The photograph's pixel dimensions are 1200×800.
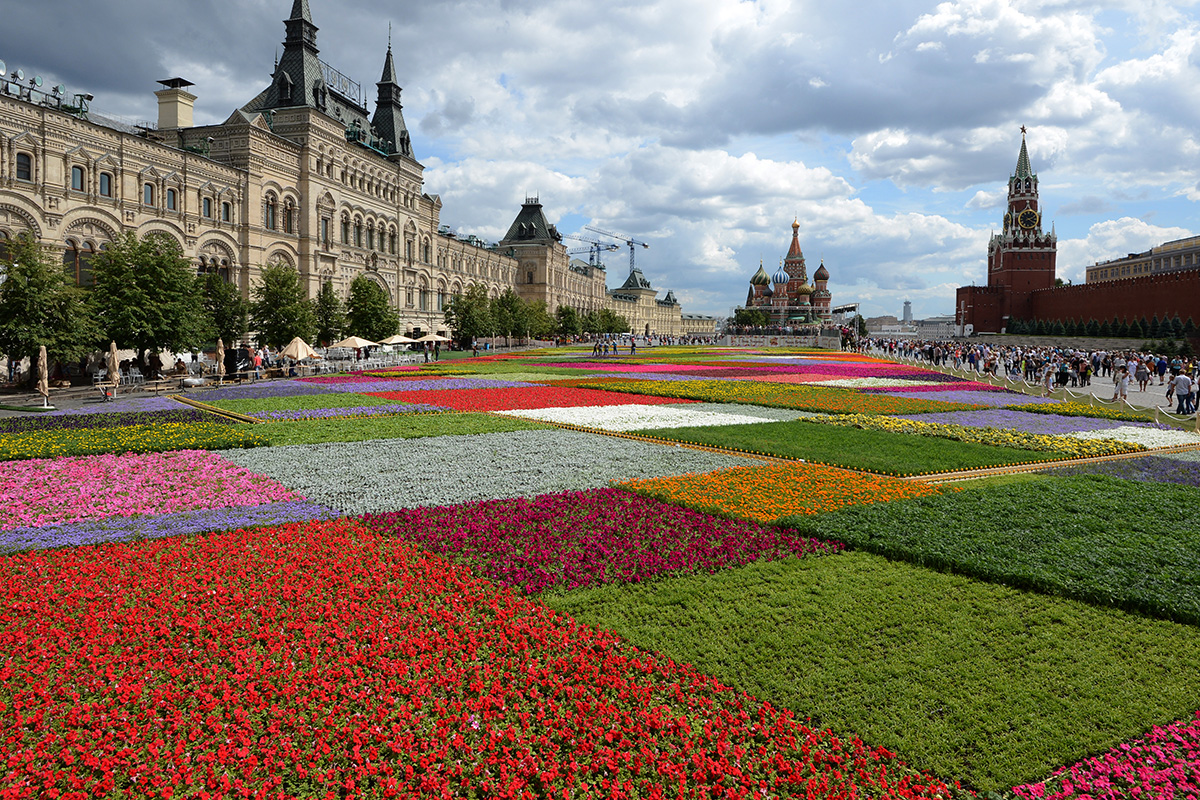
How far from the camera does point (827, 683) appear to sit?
6316 millimetres

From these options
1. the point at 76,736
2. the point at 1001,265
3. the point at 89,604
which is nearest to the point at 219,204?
the point at 89,604

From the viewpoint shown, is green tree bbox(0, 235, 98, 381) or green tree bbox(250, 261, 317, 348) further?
green tree bbox(250, 261, 317, 348)

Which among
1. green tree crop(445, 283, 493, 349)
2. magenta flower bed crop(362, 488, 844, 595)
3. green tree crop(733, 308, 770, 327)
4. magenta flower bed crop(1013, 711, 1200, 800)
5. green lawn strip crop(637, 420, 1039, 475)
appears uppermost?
green tree crop(733, 308, 770, 327)

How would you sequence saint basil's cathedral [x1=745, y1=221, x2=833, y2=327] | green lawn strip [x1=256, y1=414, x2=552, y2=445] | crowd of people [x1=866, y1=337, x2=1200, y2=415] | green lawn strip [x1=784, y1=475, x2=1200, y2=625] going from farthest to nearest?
saint basil's cathedral [x1=745, y1=221, x2=833, y2=327] < crowd of people [x1=866, y1=337, x2=1200, y2=415] < green lawn strip [x1=256, y1=414, x2=552, y2=445] < green lawn strip [x1=784, y1=475, x2=1200, y2=625]

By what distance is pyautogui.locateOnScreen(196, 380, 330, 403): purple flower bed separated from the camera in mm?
27641

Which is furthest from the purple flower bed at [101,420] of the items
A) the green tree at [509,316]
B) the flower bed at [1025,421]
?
the green tree at [509,316]

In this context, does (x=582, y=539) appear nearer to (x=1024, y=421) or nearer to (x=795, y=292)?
(x=1024, y=421)

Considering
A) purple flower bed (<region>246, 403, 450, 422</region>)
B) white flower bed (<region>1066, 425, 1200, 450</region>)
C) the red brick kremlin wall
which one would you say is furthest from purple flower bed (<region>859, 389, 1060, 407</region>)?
the red brick kremlin wall

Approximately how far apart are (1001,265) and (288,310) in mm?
119933

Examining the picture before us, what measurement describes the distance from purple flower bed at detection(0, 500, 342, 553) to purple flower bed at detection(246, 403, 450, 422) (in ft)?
35.5

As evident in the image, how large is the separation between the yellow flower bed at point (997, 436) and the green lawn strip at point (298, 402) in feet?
53.2

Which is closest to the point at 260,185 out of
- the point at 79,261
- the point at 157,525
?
the point at 79,261

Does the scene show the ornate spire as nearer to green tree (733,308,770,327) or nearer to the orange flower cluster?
green tree (733,308,770,327)

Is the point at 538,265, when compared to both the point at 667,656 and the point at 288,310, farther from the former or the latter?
the point at 667,656
